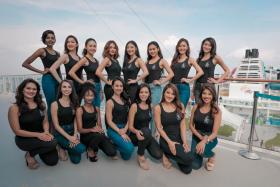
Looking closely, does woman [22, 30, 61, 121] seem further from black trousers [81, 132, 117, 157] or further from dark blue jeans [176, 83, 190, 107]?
dark blue jeans [176, 83, 190, 107]

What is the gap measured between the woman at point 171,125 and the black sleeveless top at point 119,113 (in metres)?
0.43

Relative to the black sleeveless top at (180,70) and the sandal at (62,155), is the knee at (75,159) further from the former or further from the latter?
the black sleeveless top at (180,70)

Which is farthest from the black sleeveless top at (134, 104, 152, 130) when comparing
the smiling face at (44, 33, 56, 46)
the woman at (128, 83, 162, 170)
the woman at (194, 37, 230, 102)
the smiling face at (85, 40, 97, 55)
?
the smiling face at (44, 33, 56, 46)

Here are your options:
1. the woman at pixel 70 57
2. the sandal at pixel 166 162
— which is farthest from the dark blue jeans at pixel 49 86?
the sandal at pixel 166 162

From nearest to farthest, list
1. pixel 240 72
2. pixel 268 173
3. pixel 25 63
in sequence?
pixel 268 173, pixel 25 63, pixel 240 72

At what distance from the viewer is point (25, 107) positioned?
217 centimetres

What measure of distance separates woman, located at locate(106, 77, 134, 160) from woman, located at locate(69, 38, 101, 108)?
371 mm

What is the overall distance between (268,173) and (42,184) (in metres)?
2.34

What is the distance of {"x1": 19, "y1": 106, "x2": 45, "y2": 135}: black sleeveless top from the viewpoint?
2.18 metres

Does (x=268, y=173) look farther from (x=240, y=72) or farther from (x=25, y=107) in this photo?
(x=240, y=72)

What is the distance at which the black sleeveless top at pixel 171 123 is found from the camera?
2.43 m

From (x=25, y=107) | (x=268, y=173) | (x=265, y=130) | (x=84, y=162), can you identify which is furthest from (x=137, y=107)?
(x=265, y=130)

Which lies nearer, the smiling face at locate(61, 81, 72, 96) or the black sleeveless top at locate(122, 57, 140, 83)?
the smiling face at locate(61, 81, 72, 96)

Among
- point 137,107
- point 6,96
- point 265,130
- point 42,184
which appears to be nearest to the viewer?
point 42,184
